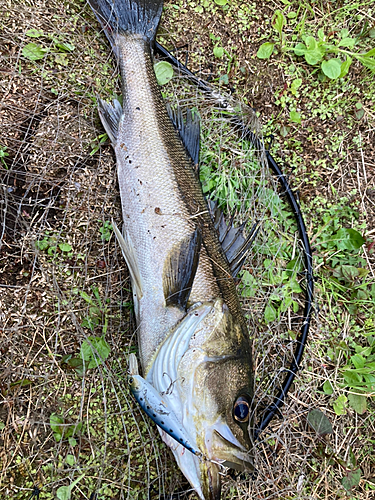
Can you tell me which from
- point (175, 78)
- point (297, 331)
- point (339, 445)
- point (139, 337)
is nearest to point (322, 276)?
point (297, 331)

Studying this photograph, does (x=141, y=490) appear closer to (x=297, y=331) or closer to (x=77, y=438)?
(x=77, y=438)

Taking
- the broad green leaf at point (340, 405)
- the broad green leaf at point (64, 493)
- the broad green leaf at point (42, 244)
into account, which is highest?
the broad green leaf at point (42, 244)

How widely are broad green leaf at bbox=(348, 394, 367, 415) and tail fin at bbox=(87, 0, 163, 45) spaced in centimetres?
367

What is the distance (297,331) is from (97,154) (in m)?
2.41

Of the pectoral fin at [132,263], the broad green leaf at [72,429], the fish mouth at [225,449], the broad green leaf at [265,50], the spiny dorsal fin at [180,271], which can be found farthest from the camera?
the broad green leaf at [265,50]

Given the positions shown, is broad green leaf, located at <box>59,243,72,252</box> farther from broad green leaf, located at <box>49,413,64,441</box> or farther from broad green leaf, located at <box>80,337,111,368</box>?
broad green leaf, located at <box>49,413,64,441</box>

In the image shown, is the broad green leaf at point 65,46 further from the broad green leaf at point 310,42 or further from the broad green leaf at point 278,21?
the broad green leaf at point 310,42

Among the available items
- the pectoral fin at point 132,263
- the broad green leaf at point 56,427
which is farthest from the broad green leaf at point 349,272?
the broad green leaf at point 56,427

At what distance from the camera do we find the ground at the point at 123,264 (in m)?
2.77

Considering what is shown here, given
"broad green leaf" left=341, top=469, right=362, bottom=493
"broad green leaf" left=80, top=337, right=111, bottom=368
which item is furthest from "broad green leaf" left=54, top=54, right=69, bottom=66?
"broad green leaf" left=341, top=469, right=362, bottom=493

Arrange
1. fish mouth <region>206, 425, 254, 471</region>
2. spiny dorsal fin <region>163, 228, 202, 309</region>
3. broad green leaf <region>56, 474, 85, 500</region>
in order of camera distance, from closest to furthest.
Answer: fish mouth <region>206, 425, 254, 471</region> → spiny dorsal fin <region>163, 228, 202, 309</region> → broad green leaf <region>56, 474, 85, 500</region>

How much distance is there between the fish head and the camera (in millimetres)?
2113

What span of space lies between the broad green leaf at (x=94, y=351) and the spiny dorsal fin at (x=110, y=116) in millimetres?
1621

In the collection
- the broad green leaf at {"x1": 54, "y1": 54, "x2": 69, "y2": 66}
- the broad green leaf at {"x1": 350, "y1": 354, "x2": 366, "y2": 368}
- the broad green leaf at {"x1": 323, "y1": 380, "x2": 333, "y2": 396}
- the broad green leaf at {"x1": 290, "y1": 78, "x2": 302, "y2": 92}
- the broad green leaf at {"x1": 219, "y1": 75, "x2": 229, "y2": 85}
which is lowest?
the broad green leaf at {"x1": 323, "y1": 380, "x2": 333, "y2": 396}
